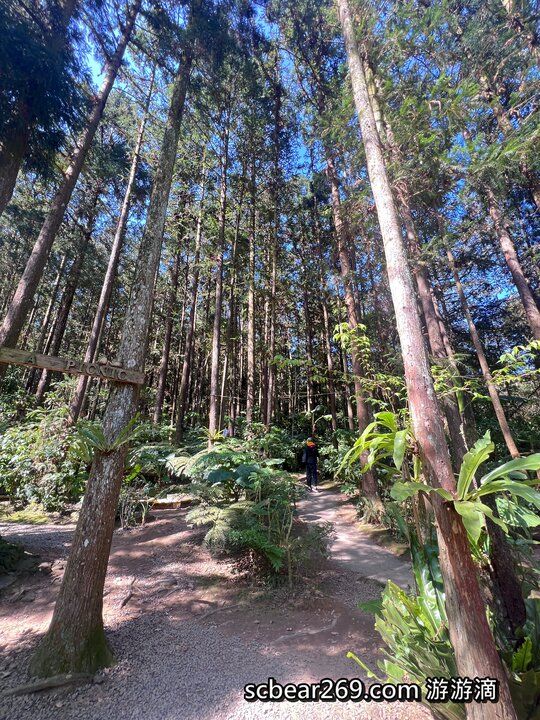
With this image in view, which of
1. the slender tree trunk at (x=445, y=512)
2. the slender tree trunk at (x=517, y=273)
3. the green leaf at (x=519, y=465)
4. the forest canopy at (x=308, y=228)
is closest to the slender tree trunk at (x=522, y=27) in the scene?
the forest canopy at (x=308, y=228)

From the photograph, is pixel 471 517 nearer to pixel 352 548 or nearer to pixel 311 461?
pixel 352 548

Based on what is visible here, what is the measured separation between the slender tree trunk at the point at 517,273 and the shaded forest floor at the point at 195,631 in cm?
799

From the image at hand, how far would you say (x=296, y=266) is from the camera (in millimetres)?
14492

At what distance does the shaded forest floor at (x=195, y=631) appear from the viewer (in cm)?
265

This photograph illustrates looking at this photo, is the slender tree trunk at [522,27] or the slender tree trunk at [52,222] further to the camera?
the slender tree trunk at [522,27]

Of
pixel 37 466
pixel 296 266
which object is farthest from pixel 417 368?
pixel 296 266

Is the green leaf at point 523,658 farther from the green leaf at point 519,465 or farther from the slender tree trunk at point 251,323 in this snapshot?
the slender tree trunk at point 251,323

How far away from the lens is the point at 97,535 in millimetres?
3256

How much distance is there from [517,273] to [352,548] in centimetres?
930

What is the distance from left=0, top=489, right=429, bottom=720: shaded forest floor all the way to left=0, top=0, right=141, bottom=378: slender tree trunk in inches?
148

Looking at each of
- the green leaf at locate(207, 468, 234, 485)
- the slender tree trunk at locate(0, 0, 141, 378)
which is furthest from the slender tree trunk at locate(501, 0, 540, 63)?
the green leaf at locate(207, 468, 234, 485)

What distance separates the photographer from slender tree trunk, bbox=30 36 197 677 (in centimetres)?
294

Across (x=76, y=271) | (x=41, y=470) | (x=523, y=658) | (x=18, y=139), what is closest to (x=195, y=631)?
(x=523, y=658)

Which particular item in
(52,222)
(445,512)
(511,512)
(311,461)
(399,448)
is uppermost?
(52,222)
